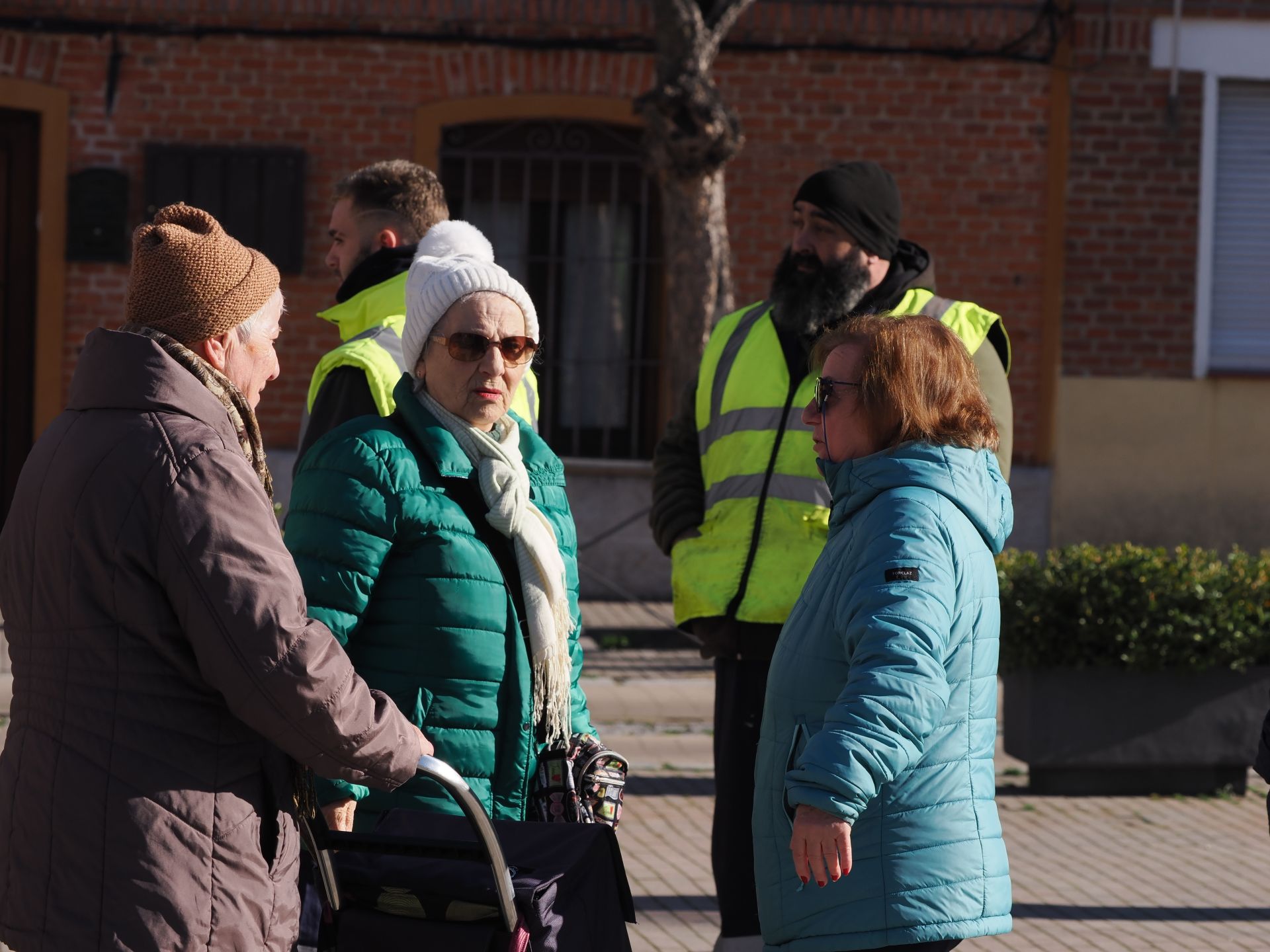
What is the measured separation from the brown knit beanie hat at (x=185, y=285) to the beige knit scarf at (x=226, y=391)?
0.08ft

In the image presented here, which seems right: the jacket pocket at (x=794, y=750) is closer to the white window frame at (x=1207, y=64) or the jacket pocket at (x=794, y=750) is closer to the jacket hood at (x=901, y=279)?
the jacket hood at (x=901, y=279)

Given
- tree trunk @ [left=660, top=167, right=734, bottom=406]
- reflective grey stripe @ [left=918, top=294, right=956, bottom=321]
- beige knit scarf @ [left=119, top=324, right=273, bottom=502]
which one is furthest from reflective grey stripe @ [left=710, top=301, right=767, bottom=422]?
tree trunk @ [left=660, top=167, right=734, bottom=406]

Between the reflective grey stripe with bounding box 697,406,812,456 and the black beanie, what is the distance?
53cm

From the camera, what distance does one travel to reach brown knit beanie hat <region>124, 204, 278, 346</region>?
8.76 feet

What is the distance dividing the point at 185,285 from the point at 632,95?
31.9 ft

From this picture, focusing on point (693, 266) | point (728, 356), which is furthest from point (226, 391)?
point (693, 266)

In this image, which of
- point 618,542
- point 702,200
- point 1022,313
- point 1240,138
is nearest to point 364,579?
point 702,200

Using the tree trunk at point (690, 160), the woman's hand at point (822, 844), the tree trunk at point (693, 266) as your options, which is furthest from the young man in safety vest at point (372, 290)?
the tree trunk at point (693, 266)

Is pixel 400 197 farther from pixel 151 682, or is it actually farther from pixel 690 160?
pixel 690 160

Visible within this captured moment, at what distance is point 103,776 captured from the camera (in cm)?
250

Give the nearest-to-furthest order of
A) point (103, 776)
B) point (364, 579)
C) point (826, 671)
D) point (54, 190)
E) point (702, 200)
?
point (103, 776) < point (826, 671) < point (364, 579) < point (702, 200) < point (54, 190)

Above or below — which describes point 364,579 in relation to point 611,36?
below

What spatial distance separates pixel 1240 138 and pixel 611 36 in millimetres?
4672

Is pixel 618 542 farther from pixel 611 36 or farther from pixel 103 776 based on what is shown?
pixel 103 776
